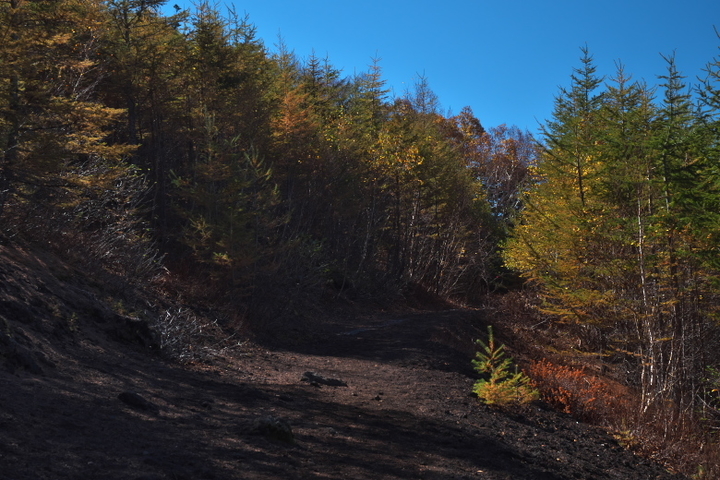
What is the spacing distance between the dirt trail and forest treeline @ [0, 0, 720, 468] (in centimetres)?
392

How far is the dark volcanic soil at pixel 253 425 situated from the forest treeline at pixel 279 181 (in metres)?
3.32

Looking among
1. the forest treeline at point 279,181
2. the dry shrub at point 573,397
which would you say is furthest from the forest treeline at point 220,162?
the dry shrub at point 573,397

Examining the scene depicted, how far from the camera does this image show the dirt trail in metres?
4.25

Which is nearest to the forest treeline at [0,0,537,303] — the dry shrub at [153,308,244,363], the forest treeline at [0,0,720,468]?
the forest treeline at [0,0,720,468]

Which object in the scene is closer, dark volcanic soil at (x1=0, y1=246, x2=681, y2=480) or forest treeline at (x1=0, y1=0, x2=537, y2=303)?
dark volcanic soil at (x1=0, y1=246, x2=681, y2=480)

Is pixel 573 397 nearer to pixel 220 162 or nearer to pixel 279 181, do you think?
pixel 220 162

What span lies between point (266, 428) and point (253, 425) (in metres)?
0.16

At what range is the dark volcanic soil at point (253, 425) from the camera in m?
4.28

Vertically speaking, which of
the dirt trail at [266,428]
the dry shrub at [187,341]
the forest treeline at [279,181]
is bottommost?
the dirt trail at [266,428]

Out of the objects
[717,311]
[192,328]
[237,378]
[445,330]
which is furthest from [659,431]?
[192,328]

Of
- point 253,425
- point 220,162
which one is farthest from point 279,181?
point 253,425

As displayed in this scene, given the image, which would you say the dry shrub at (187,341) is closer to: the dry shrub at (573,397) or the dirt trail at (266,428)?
the dirt trail at (266,428)

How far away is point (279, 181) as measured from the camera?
21.1 m

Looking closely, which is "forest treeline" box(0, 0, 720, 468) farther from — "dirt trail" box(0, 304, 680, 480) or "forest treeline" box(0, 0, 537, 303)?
"dirt trail" box(0, 304, 680, 480)
